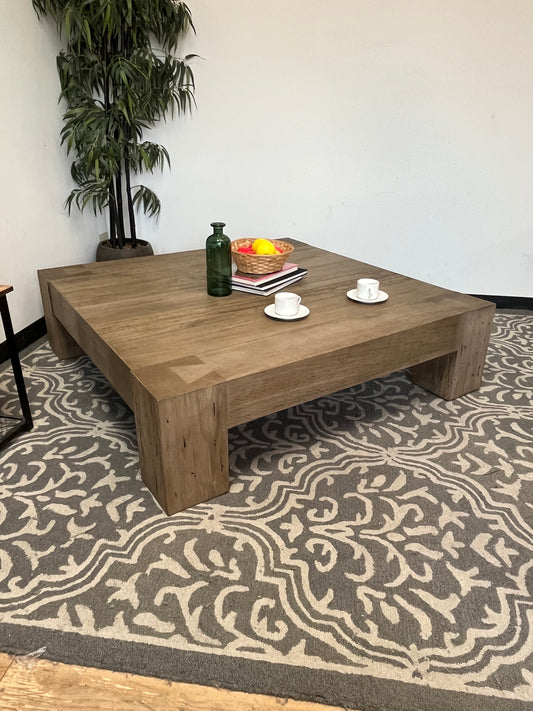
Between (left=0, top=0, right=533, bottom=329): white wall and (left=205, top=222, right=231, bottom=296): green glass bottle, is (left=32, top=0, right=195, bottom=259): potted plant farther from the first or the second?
(left=205, top=222, right=231, bottom=296): green glass bottle

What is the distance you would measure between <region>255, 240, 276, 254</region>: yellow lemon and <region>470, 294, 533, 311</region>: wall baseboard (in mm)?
1742

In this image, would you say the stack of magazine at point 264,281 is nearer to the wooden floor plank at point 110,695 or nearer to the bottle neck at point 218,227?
the bottle neck at point 218,227

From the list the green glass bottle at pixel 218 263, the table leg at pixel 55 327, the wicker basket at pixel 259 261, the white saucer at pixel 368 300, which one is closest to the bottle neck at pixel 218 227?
the green glass bottle at pixel 218 263

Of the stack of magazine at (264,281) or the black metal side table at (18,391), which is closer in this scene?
the black metal side table at (18,391)

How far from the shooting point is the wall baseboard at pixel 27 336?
2230mm

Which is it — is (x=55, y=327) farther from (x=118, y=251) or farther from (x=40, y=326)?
(x=118, y=251)

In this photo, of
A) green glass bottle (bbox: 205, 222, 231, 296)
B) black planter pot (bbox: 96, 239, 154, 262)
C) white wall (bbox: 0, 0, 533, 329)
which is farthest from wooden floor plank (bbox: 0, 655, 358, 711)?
black planter pot (bbox: 96, 239, 154, 262)

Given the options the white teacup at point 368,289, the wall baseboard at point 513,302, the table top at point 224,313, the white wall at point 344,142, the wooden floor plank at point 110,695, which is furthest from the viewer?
the wall baseboard at point 513,302

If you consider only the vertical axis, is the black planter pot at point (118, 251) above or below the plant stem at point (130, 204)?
below

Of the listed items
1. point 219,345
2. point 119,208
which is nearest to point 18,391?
point 219,345

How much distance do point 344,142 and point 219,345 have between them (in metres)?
1.97

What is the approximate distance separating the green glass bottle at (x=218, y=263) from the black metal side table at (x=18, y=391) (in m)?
0.64

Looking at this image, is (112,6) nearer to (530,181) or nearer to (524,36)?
(524,36)

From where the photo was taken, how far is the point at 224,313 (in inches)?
66.3
